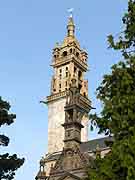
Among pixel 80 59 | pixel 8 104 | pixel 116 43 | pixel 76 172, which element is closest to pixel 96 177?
pixel 116 43

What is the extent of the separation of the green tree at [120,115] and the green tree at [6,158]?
13.5 meters

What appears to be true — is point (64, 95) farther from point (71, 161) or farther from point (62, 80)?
point (71, 161)

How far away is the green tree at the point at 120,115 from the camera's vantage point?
21.5 meters

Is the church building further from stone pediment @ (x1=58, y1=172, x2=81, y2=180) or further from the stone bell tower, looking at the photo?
stone pediment @ (x1=58, y1=172, x2=81, y2=180)

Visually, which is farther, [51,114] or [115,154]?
[51,114]

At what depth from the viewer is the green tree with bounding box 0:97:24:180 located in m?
35.9

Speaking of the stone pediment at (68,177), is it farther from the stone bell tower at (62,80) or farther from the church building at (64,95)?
the stone bell tower at (62,80)

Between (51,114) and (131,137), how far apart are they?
202 ft

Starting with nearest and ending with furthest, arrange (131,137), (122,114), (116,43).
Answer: (131,137) < (122,114) < (116,43)

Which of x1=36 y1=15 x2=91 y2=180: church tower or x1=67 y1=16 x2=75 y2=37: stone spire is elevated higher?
x1=67 y1=16 x2=75 y2=37: stone spire

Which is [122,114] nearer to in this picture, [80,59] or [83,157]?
[83,157]

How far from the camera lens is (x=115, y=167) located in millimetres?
22094

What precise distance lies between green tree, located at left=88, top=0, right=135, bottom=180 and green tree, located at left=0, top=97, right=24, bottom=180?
13457 mm

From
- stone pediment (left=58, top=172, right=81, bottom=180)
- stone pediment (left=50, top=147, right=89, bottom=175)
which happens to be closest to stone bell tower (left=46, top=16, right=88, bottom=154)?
stone pediment (left=50, top=147, right=89, bottom=175)
